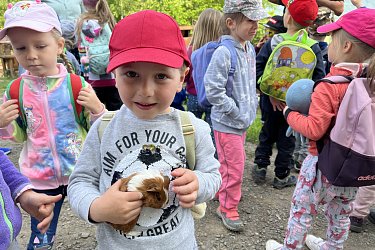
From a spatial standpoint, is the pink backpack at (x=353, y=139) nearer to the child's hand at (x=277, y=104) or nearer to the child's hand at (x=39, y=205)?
the child's hand at (x=277, y=104)

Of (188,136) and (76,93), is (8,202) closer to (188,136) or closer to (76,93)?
(188,136)

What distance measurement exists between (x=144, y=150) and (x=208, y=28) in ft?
9.09

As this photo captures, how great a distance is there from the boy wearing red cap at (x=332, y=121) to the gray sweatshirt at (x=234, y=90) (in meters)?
0.55

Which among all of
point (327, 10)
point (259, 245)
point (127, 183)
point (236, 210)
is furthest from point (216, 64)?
point (327, 10)

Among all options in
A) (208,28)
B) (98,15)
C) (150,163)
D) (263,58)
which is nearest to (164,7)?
(98,15)

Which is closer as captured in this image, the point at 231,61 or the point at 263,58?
the point at 231,61

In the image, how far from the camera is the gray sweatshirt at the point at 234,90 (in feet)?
9.17

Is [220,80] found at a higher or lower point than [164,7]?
higher

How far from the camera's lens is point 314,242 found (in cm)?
282

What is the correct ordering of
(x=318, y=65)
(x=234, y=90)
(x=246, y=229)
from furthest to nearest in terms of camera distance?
(x=318, y=65)
(x=246, y=229)
(x=234, y=90)

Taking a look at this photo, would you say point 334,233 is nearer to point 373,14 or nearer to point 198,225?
point 198,225

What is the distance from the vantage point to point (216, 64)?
2801 mm

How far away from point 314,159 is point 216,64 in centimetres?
109

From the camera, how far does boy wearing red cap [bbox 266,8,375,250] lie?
206 cm
